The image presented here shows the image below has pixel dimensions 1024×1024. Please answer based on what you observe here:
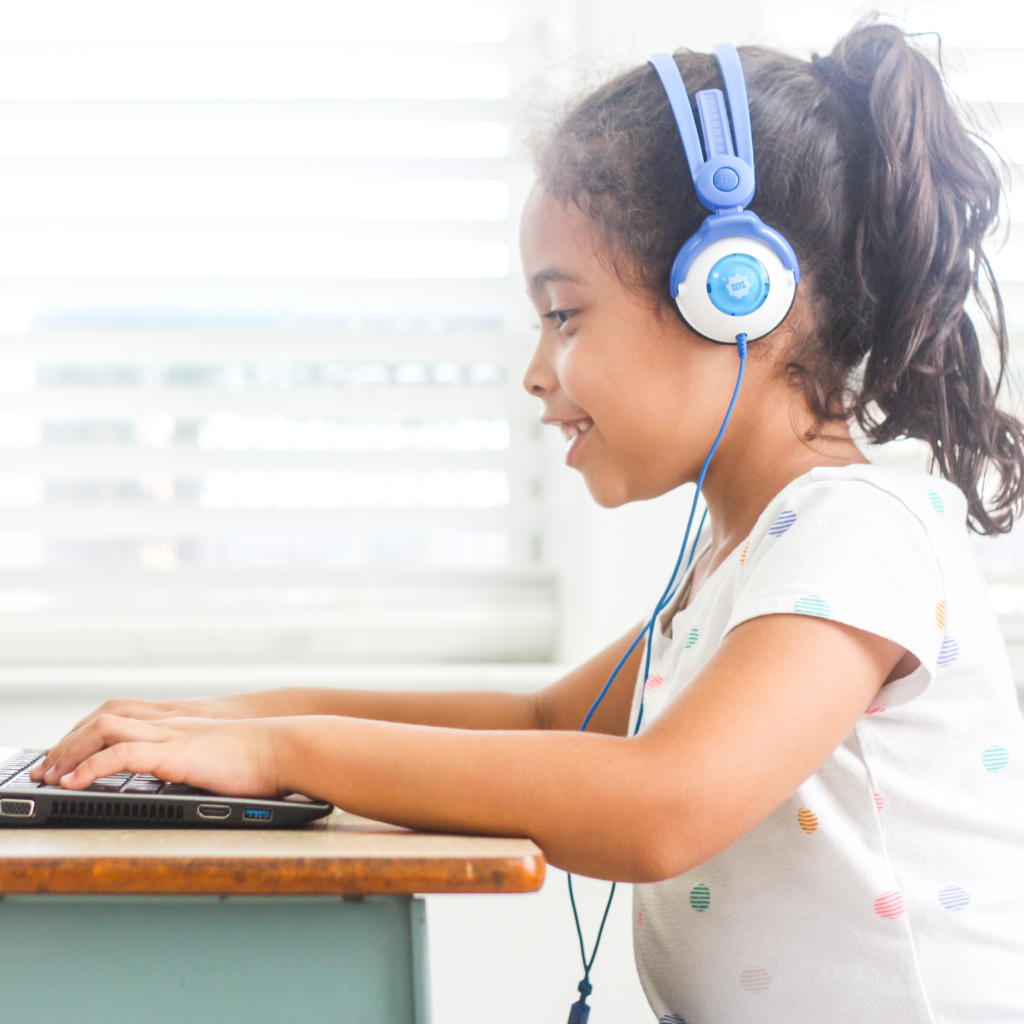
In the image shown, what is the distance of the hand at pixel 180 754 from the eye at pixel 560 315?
0.40m

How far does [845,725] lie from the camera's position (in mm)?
585

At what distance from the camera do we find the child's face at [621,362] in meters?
0.78

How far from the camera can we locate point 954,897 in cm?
65

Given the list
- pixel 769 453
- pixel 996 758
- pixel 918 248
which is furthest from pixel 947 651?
pixel 918 248

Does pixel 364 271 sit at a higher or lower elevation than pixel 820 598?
higher

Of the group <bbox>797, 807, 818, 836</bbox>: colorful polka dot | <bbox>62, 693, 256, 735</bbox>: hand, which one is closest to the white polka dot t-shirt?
<bbox>797, 807, 818, 836</bbox>: colorful polka dot

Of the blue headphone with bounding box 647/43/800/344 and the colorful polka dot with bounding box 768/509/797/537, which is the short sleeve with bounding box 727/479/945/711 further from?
the blue headphone with bounding box 647/43/800/344

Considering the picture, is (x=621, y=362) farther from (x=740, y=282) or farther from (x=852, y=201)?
(x=852, y=201)

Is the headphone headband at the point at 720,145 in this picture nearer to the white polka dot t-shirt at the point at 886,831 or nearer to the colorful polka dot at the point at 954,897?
the white polka dot t-shirt at the point at 886,831

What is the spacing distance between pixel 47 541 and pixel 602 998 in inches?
34.7

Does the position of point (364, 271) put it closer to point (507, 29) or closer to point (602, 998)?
point (507, 29)

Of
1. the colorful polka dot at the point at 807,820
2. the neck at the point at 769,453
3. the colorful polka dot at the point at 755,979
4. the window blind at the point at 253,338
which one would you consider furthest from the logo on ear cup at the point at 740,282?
the window blind at the point at 253,338

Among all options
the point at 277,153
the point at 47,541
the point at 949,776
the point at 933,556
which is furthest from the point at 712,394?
the point at 47,541

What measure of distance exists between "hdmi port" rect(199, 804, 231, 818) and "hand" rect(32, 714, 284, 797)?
1.0 inches
